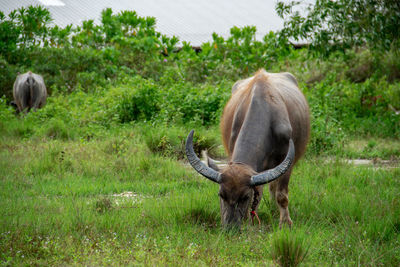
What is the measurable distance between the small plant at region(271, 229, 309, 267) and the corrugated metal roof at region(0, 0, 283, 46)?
1687 cm

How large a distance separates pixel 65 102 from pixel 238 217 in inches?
368

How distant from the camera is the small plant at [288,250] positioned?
3088 millimetres

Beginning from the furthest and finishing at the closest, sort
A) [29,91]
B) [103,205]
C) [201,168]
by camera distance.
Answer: [29,91] < [103,205] < [201,168]

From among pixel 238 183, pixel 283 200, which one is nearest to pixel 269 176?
pixel 238 183

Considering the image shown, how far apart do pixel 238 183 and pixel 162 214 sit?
1.00 m

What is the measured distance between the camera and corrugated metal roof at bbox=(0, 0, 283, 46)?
20047 millimetres

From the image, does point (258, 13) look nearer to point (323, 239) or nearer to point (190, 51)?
point (190, 51)

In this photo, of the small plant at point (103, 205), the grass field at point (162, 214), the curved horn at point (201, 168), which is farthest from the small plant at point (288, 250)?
the small plant at point (103, 205)

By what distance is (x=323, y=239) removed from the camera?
12.0ft

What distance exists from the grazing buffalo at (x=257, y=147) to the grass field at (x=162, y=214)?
263 millimetres

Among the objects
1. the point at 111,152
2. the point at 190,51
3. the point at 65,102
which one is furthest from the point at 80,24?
the point at 111,152

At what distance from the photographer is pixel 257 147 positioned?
416 centimetres

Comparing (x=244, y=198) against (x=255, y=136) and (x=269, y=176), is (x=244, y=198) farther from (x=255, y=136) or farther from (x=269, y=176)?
(x=255, y=136)

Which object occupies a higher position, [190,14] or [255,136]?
[190,14]
